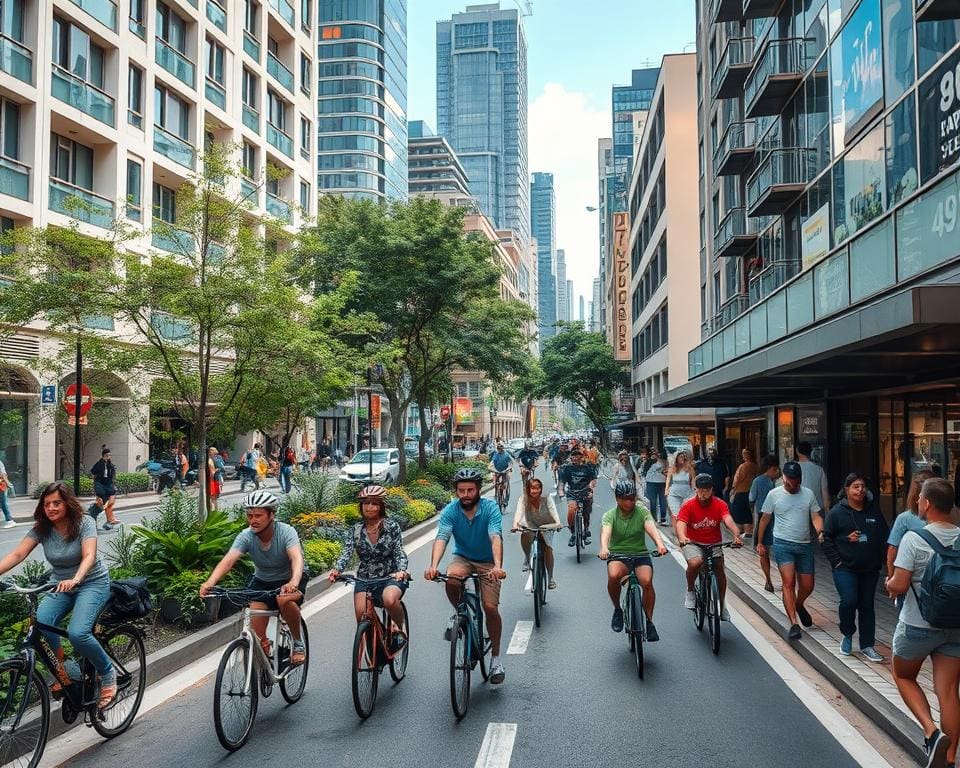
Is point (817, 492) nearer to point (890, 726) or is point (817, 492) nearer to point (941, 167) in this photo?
point (941, 167)

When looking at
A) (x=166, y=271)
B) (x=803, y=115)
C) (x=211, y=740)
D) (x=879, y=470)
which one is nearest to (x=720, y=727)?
(x=211, y=740)

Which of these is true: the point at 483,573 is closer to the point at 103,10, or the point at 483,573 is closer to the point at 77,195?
the point at 77,195

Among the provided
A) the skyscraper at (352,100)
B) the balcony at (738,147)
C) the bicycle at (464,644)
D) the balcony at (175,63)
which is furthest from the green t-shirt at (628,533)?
the skyscraper at (352,100)

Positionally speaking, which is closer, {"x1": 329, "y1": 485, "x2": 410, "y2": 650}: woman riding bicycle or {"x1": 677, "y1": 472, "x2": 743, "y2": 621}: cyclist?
{"x1": 329, "y1": 485, "x2": 410, "y2": 650}: woman riding bicycle

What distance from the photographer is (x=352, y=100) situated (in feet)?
304

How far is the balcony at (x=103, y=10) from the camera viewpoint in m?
28.4

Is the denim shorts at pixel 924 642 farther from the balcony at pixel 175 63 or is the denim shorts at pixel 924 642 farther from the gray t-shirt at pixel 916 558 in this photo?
the balcony at pixel 175 63

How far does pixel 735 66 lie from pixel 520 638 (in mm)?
23359

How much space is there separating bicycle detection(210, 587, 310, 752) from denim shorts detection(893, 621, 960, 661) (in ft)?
13.7

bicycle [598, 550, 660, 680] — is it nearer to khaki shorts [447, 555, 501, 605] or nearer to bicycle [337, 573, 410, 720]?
khaki shorts [447, 555, 501, 605]

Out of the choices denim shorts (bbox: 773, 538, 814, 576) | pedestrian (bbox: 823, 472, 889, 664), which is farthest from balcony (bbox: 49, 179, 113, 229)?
pedestrian (bbox: 823, 472, 889, 664)

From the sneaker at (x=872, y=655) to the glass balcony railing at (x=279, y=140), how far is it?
125 feet

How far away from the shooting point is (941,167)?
11.9m

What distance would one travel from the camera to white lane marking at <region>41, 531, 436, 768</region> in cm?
561
